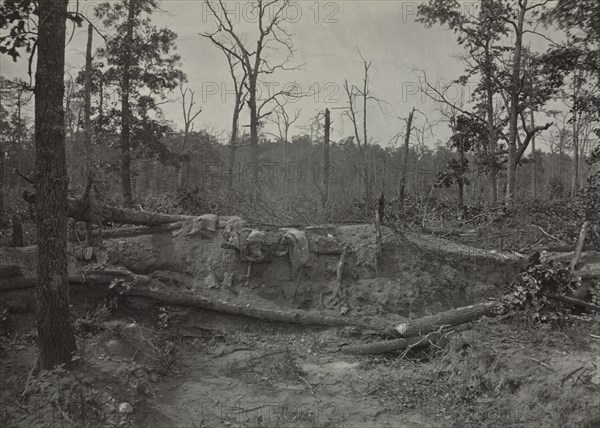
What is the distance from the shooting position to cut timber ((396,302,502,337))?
7152 millimetres

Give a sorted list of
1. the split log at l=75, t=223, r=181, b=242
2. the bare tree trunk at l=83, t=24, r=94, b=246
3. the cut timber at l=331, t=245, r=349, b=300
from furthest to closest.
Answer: the bare tree trunk at l=83, t=24, r=94, b=246
the split log at l=75, t=223, r=181, b=242
the cut timber at l=331, t=245, r=349, b=300

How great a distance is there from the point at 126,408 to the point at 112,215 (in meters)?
5.11

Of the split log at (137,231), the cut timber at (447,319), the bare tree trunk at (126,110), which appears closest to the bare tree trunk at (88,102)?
the bare tree trunk at (126,110)

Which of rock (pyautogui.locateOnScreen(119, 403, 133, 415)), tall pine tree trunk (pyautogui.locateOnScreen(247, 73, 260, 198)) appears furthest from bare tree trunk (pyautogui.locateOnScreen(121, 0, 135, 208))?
rock (pyautogui.locateOnScreen(119, 403, 133, 415))

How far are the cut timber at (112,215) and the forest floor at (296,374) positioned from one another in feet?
5.53

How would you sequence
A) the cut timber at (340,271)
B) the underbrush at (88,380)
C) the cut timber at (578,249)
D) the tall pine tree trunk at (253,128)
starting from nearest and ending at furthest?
the underbrush at (88,380) → the cut timber at (578,249) → the cut timber at (340,271) → the tall pine tree trunk at (253,128)

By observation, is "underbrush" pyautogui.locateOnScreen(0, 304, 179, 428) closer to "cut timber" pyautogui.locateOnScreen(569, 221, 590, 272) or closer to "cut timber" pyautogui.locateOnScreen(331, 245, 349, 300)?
"cut timber" pyautogui.locateOnScreen(331, 245, 349, 300)

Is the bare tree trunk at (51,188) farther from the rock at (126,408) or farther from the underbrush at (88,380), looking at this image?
the rock at (126,408)

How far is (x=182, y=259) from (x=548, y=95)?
13.9 meters

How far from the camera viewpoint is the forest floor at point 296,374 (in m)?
5.00

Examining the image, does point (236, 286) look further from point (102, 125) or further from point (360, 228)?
point (102, 125)

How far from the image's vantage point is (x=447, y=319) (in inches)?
285

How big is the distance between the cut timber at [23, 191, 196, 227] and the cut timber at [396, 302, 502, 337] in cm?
563

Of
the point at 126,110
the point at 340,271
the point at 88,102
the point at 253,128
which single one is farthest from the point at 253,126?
the point at 340,271
